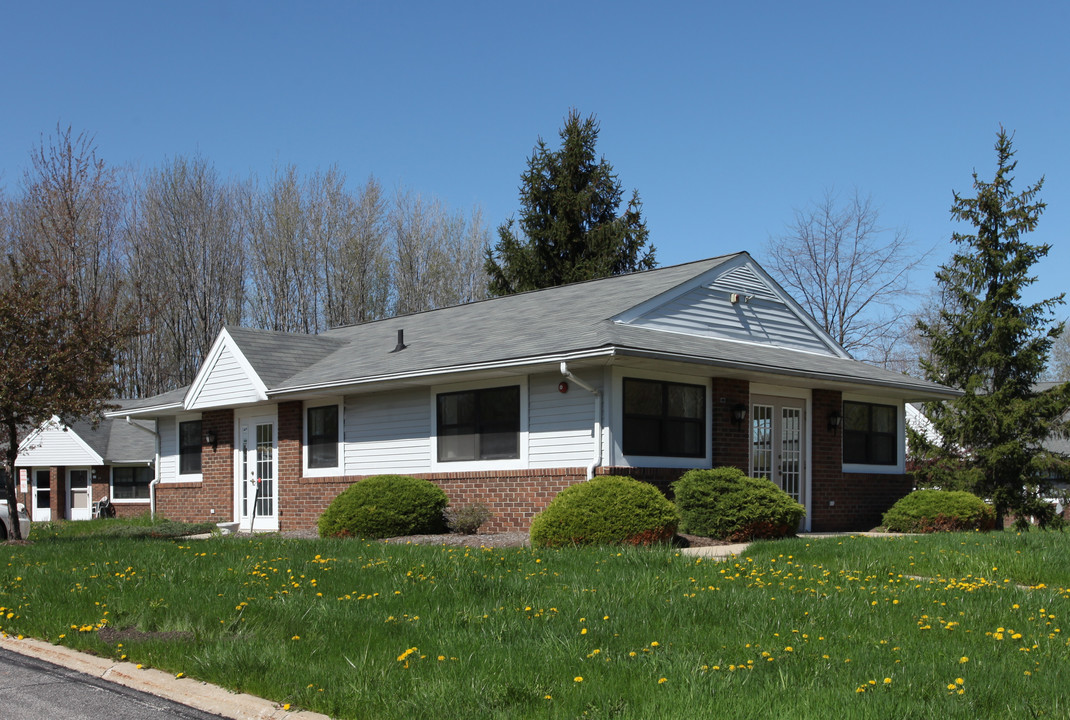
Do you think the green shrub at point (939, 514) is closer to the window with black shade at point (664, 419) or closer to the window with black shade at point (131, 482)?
the window with black shade at point (664, 419)

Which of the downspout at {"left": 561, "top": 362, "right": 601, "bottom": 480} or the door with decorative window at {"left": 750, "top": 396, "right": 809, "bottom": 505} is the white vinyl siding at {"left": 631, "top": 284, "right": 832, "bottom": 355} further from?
the downspout at {"left": 561, "top": 362, "right": 601, "bottom": 480}

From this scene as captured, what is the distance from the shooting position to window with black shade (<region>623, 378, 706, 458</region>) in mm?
16484

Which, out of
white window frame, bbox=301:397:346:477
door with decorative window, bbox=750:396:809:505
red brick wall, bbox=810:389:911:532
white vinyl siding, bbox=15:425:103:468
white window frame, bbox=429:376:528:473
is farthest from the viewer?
white vinyl siding, bbox=15:425:103:468

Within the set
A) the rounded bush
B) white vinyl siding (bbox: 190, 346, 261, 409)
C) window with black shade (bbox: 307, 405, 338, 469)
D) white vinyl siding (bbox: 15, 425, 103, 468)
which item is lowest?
white vinyl siding (bbox: 15, 425, 103, 468)

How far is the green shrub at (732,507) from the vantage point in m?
14.7

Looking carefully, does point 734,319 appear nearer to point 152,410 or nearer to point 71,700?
point 152,410

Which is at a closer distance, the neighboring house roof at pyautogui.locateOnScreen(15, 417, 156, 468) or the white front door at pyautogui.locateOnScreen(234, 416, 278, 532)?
the white front door at pyautogui.locateOnScreen(234, 416, 278, 532)

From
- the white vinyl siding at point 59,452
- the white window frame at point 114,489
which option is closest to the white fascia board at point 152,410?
the white window frame at point 114,489

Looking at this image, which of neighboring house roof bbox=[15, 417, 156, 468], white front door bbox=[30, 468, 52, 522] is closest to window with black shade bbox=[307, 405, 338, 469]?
neighboring house roof bbox=[15, 417, 156, 468]

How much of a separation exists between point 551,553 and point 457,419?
6844 mm

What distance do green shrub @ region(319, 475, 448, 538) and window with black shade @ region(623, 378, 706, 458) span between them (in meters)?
3.52

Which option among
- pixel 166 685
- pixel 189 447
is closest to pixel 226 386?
pixel 189 447

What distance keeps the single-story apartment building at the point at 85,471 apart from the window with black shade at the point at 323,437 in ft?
49.3

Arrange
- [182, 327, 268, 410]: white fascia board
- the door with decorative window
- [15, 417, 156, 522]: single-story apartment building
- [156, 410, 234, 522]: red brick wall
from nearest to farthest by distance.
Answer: the door with decorative window < [182, 327, 268, 410]: white fascia board < [156, 410, 234, 522]: red brick wall < [15, 417, 156, 522]: single-story apartment building
